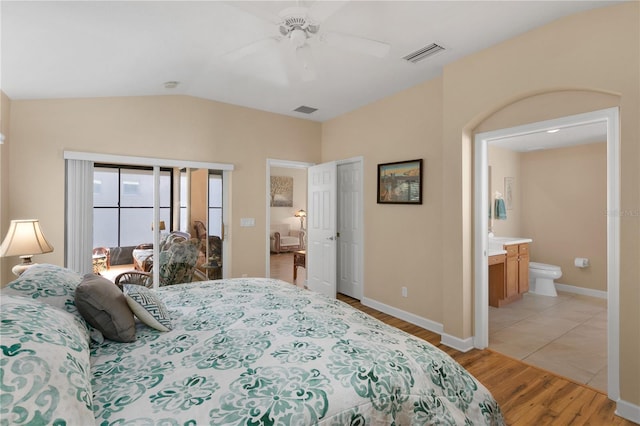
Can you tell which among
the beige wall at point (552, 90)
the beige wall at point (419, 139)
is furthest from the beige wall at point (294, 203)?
the beige wall at point (552, 90)

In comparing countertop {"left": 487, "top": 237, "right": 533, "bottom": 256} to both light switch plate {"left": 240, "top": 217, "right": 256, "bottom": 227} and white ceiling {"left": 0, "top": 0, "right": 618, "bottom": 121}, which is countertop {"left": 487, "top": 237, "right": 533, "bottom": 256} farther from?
light switch plate {"left": 240, "top": 217, "right": 256, "bottom": 227}

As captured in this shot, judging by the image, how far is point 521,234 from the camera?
230 inches

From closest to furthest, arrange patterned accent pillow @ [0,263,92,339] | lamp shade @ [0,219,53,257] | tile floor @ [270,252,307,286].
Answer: patterned accent pillow @ [0,263,92,339]
lamp shade @ [0,219,53,257]
tile floor @ [270,252,307,286]

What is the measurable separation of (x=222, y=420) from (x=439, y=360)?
0.97m

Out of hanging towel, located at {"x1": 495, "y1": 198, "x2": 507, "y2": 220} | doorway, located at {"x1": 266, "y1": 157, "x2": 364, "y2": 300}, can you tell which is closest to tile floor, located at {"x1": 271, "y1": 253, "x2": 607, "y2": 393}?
hanging towel, located at {"x1": 495, "y1": 198, "x2": 507, "y2": 220}

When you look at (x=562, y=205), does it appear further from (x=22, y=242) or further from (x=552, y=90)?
(x=22, y=242)

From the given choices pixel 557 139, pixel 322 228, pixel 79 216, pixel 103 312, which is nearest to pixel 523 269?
pixel 557 139

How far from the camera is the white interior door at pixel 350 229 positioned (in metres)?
4.68

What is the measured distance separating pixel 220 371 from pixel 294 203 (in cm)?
839

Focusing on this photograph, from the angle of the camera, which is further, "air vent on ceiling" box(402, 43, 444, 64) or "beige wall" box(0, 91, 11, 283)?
"beige wall" box(0, 91, 11, 283)

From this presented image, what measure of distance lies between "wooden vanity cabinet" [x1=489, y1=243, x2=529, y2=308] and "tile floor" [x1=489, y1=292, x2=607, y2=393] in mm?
137

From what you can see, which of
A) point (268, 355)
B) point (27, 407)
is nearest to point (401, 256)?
point (268, 355)

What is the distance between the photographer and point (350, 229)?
4.89 m

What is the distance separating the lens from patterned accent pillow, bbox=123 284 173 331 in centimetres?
160
